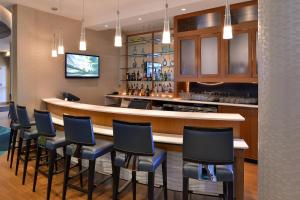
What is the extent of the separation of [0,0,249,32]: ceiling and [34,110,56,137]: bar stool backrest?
2.78 m

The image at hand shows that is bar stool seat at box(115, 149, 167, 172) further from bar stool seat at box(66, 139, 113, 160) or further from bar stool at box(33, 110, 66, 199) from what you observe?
bar stool at box(33, 110, 66, 199)

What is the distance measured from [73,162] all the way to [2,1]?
3.57 meters

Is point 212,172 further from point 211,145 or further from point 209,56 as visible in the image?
point 209,56

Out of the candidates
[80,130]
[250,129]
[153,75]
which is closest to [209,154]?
[80,130]

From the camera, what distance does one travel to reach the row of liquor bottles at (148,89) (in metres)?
6.48

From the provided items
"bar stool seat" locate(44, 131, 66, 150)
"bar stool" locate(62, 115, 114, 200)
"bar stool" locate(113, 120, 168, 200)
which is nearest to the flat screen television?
"bar stool seat" locate(44, 131, 66, 150)

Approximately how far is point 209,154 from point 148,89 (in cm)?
475

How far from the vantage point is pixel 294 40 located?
664mm

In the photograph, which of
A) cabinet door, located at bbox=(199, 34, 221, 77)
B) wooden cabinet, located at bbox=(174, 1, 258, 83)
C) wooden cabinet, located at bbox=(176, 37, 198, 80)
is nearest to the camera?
wooden cabinet, located at bbox=(174, 1, 258, 83)

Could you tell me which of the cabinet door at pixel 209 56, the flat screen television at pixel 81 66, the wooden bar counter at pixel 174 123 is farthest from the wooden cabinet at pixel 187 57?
the flat screen television at pixel 81 66

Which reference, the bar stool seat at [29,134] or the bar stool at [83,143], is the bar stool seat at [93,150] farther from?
the bar stool seat at [29,134]

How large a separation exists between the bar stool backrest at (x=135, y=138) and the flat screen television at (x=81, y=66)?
3880 millimetres

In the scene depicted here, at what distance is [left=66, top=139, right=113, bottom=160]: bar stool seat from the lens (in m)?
2.70

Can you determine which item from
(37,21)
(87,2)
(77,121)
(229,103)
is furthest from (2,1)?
(229,103)
